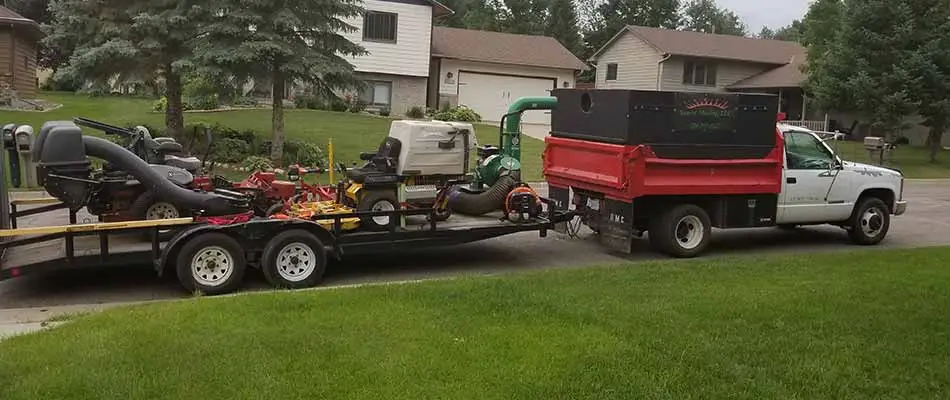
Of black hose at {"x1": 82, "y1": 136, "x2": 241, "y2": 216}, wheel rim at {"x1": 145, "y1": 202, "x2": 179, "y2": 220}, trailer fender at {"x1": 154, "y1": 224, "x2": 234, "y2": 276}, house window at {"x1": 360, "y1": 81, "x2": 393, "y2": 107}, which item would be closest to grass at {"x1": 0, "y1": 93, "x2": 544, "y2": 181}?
house window at {"x1": 360, "y1": 81, "x2": 393, "y2": 107}

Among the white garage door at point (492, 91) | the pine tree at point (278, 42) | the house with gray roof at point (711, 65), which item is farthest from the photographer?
the house with gray roof at point (711, 65)

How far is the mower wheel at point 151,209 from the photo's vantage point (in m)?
9.66

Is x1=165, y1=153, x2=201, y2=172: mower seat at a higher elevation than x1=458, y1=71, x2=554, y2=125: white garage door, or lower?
lower

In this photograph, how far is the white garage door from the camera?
40.0 metres

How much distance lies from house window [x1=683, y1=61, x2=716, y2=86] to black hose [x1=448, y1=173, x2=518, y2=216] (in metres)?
35.8

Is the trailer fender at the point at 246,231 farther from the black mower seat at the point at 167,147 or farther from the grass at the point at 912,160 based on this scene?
the grass at the point at 912,160

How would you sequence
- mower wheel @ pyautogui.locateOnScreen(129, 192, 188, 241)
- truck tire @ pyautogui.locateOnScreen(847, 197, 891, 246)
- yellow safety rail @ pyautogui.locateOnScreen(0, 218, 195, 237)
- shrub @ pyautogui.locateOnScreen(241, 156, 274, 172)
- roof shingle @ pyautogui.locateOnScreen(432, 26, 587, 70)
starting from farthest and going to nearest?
roof shingle @ pyautogui.locateOnScreen(432, 26, 587, 70)
shrub @ pyautogui.locateOnScreen(241, 156, 274, 172)
truck tire @ pyautogui.locateOnScreen(847, 197, 891, 246)
mower wheel @ pyautogui.locateOnScreen(129, 192, 188, 241)
yellow safety rail @ pyautogui.locateOnScreen(0, 218, 195, 237)

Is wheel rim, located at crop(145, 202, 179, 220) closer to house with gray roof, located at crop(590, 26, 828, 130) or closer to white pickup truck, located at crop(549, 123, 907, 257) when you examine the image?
white pickup truck, located at crop(549, 123, 907, 257)

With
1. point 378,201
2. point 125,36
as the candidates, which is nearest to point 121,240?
point 378,201

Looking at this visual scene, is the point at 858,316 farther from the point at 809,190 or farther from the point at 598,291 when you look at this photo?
the point at 809,190

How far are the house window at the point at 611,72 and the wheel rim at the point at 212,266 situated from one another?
42.6m

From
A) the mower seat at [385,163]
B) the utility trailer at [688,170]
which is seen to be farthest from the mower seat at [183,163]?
the utility trailer at [688,170]

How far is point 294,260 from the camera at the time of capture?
8.97 metres

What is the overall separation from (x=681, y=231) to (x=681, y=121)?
59.0 inches
